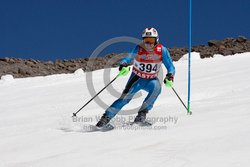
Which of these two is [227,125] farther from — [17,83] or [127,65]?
[17,83]

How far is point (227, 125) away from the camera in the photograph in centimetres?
560

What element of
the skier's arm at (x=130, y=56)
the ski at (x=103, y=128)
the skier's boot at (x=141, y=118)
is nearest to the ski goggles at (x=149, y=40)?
the skier's arm at (x=130, y=56)

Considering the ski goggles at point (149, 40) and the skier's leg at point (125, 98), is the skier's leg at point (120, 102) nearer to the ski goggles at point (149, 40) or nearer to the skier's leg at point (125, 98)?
the skier's leg at point (125, 98)

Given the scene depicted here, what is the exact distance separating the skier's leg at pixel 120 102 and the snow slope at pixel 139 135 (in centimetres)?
42

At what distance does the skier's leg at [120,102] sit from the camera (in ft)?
22.2

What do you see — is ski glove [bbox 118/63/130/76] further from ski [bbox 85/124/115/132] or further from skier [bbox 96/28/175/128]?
ski [bbox 85/124/115/132]

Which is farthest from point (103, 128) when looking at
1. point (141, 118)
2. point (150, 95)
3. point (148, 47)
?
point (148, 47)

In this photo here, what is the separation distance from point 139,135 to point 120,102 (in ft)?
4.24

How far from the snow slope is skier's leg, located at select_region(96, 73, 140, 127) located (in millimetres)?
420

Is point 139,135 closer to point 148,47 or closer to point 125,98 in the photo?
point 125,98

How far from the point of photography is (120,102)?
6.85m

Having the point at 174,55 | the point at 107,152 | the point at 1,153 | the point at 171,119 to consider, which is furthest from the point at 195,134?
the point at 174,55

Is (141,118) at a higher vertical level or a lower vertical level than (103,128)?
higher

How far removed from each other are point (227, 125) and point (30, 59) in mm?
21900
